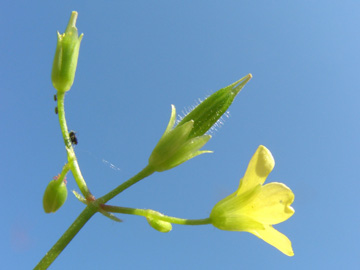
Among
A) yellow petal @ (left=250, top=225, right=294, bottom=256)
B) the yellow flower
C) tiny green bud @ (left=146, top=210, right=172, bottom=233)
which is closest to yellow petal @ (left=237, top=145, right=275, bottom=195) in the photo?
the yellow flower

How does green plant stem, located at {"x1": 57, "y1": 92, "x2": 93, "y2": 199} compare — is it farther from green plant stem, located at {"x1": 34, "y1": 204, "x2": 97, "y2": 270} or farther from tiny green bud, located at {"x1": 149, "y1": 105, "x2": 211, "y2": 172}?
tiny green bud, located at {"x1": 149, "y1": 105, "x2": 211, "y2": 172}

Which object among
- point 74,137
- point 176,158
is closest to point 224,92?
point 176,158

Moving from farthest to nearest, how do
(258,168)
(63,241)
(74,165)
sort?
1. (258,168)
2. (74,165)
3. (63,241)

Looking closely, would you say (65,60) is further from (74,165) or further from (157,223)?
(157,223)

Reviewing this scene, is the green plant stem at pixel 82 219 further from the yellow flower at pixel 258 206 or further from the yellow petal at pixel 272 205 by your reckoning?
the yellow petal at pixel 272 205

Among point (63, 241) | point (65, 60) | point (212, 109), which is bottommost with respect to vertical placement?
point (63, 241)

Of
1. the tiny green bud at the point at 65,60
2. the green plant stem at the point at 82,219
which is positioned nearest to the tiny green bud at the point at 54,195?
the green plant stem at the point at 82,219

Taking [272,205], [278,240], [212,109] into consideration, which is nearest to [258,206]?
[272,205]
